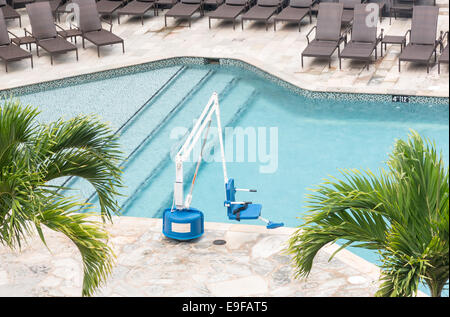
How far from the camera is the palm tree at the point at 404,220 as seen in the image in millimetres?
5320

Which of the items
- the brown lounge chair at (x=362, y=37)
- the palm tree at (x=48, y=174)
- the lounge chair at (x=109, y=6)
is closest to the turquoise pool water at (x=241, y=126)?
the brown lounge chair at (x=362, y=37)

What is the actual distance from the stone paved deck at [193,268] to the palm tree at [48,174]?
1248mm

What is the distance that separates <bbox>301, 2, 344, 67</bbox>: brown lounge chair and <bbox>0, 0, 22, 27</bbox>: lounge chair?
6.23 meters

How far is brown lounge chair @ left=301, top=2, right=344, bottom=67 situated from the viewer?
44.4 feet

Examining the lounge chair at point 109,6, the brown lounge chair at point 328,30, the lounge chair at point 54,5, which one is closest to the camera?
the brown lounge chair at point 328,30

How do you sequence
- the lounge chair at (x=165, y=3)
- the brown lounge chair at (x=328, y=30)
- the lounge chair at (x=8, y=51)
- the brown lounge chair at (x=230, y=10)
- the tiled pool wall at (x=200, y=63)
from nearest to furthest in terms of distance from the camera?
the tiled pool wall at (x=200, y=63)
the brown lounge chair at (x=328, y=30)
the lounge chair at (x=8, y=51)
the brown lounge chair at (x=230, y=10)
the lounge chair at (x=165, y=3)

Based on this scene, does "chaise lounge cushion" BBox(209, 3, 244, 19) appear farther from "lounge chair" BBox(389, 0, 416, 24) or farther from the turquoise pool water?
"lounge chair" BBox(389, 0, 416, 24)

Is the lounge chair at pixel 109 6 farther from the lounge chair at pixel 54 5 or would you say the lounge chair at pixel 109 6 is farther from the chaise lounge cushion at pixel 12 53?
the chaise lounge cushion at pixel 12 53

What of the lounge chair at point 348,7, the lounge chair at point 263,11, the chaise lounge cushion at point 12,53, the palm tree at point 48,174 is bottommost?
the chaise lounge cushion at point 12,53

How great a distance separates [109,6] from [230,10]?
2557 mm

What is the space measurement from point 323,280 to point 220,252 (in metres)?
1.16

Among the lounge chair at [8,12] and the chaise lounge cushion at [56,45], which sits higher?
the lounge chair at [8,12]

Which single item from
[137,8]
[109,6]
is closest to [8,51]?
[109,6]

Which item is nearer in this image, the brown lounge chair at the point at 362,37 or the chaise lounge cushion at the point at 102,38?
the brown lounge chair at the point at 362,37
